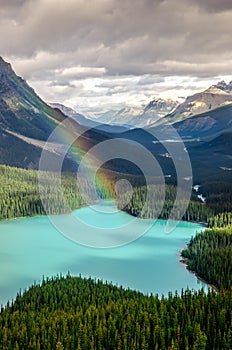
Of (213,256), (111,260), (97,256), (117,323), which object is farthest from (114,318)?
(97,256)

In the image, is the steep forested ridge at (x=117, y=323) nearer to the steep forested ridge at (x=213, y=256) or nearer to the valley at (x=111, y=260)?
the valley at (x=111, y=260)

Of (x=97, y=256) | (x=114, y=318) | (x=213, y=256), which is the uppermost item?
(x=213, y=256)

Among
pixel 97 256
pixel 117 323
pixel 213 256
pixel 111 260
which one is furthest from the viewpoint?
pixel 97 256

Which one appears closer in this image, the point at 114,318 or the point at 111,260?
the point at 114,318

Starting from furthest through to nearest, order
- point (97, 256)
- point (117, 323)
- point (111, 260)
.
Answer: point (97, 256) → point (111, 260) → point (117, 323)

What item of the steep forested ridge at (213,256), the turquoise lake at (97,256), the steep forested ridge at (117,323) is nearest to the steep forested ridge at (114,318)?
the steep forested ridge at (117,323)

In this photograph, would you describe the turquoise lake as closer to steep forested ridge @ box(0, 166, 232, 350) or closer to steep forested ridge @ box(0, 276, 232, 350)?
steep forested ridge @ box(0, 166, 232, 350)

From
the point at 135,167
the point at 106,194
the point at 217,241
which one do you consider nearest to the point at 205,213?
the point at 217,241

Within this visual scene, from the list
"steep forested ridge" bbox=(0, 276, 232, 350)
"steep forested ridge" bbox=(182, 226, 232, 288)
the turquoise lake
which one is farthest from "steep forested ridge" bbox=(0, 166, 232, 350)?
the turquoise lake

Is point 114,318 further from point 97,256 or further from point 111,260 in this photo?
point 97,256

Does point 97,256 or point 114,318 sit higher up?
point 97,256
